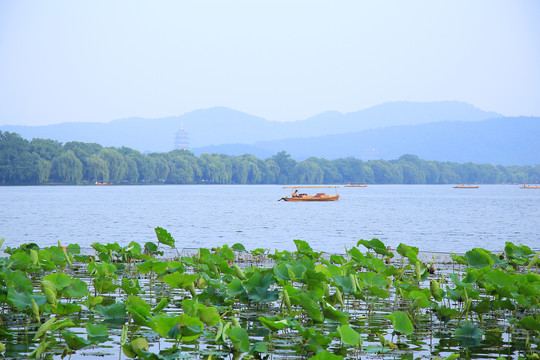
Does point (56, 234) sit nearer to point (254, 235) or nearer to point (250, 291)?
point (254, 235)

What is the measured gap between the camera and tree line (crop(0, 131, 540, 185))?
383ft

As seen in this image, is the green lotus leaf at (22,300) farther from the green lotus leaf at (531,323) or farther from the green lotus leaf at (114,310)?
the green lotus leaf at (531,323)

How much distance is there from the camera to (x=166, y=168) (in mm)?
137250

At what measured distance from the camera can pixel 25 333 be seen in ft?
26.7

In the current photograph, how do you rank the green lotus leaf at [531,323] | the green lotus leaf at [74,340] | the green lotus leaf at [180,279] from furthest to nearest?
1. the green lotus leaf at [180,279]
2. the green lotus leaf at [531,323]
3. the green lotus leaf at [74,340]

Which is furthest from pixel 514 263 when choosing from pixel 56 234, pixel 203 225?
pixel 203 225

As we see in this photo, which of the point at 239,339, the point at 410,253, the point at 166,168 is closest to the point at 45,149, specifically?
the point at 166,168

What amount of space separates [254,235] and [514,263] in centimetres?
2347

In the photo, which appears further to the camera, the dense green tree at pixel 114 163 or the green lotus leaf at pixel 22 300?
the dense green tree at pixel 114 163

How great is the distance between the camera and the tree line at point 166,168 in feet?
383

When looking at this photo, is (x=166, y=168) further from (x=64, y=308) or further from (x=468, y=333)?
(x=468, y=333)

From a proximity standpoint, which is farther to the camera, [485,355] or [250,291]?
[250,291]

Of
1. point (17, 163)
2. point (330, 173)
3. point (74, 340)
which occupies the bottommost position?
point (74, 340)

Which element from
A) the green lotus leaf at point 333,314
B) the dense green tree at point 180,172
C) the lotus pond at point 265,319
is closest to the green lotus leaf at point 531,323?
the lotus pond at point 265,319
